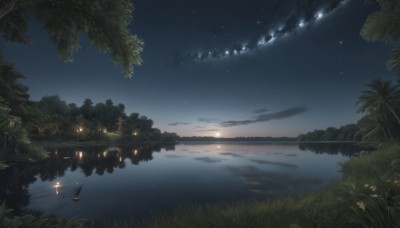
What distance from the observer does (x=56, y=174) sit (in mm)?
25141

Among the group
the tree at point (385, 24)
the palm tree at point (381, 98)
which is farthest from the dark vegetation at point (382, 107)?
the tree at point (385, 24)

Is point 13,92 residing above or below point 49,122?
above

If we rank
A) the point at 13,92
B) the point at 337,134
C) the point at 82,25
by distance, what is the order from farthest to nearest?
the point at 337,134
the point at 13,92
the point at 82,25

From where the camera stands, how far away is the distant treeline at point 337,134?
107812mm

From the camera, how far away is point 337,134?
142 metres

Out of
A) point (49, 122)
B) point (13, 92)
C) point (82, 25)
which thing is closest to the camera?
point (82, 25)

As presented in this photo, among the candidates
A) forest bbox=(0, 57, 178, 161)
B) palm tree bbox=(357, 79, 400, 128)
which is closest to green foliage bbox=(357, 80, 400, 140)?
palm tree bbox=(357, 79, 400, 128)

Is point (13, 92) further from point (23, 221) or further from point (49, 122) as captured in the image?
point (23, 221)

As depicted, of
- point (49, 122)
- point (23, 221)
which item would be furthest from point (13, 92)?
point (23, 221)

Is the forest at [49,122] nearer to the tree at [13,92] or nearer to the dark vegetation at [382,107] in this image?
the tree at [13,92]

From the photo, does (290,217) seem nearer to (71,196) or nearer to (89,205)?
(89,205)

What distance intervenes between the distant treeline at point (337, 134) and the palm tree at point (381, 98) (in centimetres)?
3835

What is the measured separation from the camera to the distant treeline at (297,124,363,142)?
354ft

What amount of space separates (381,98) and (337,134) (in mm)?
121911
